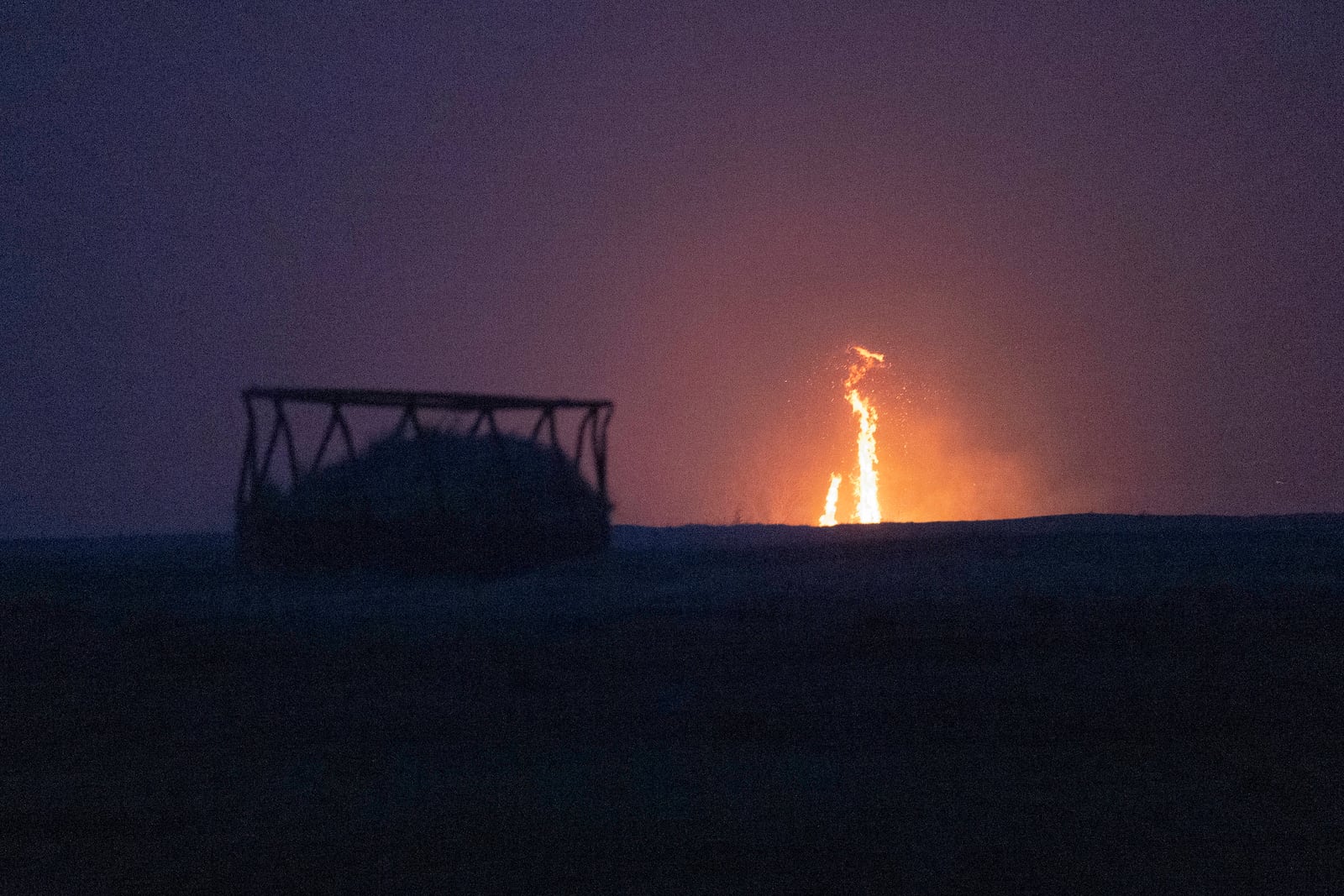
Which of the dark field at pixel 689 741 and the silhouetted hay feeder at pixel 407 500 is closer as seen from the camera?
the dark field at pixel 689 741

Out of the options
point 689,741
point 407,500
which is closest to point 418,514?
point 407,500

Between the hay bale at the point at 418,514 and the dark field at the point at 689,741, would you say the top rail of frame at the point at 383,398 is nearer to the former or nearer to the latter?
the hay bale at the point at 418,514

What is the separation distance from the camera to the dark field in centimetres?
367

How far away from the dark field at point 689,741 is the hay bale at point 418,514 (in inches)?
117

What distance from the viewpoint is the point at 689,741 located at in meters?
5.04

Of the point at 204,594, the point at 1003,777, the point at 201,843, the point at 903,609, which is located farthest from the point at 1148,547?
the point at 201,843

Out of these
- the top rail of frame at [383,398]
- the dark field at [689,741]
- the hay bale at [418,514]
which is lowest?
the dark field at [689,741]

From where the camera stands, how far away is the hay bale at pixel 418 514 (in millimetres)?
13031

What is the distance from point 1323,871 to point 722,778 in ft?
7.59

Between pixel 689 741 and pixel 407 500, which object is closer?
pixel 689 741

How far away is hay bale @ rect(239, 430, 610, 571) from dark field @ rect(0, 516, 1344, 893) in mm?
2960

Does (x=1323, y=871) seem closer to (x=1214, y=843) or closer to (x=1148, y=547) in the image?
(x=1214, y=843)

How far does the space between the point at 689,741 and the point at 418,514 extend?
881 cm

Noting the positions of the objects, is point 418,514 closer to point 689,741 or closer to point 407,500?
point 407,500
